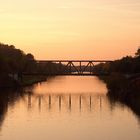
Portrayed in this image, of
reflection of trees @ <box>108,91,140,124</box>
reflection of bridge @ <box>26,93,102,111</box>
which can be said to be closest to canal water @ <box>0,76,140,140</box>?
reflection of bridge @ <box>26,93,102,111</box>

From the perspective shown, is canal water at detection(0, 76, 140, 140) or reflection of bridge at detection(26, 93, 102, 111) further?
reflection of bridge at detection(26, 93, 102, 111)

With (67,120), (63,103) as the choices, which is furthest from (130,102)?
(67,120)

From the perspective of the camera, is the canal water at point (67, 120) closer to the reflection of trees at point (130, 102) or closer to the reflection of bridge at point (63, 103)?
the reflection of bridge at point (63, 103)

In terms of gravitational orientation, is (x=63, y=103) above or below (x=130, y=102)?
below

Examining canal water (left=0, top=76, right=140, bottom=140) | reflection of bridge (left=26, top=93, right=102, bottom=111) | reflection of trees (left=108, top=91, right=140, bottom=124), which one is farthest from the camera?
reflection of bridge (left=26, top=93, right=102, bottom=111)

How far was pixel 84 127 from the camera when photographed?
4600 cm

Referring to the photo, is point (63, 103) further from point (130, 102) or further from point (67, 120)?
point (67, 120)

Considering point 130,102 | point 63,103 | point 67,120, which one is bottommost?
point 67,120

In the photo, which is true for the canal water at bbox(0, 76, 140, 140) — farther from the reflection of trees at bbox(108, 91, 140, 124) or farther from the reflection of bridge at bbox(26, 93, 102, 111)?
the reflection of trees at bbox(108, 91, 140, 124)

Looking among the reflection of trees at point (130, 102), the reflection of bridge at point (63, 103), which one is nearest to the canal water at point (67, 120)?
the reflection of bridge at point (63, 103)

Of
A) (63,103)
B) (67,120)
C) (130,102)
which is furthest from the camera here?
(63,103)

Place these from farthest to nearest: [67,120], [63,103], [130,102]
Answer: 1. [63,103]
2. [130,102]
3. [67,120]

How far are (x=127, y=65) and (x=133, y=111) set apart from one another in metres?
47.0

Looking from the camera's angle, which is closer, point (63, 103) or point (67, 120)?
point (67, 120)
